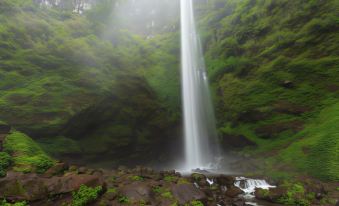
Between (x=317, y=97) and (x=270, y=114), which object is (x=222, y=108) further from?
(x=317, y=97)

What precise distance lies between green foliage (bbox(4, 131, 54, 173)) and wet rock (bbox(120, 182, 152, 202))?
429 cm

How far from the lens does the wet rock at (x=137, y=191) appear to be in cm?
1116

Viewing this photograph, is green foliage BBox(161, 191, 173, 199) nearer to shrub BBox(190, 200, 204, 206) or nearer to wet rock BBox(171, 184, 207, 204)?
wet rock BBox(171, 184, 207, 204)

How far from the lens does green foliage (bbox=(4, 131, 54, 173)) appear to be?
449 inches

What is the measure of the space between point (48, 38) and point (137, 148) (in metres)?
15.9

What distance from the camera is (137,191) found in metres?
11.7

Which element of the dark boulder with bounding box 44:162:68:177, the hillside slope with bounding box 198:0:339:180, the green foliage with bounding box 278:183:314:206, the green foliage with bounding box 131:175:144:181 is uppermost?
the hillside slope with bounding box 198:0:339:180

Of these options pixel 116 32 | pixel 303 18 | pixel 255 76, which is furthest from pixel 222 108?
pixel 116 32

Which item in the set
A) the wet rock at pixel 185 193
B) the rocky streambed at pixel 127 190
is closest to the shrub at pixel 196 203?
the rocky streambed at pixel 127 190

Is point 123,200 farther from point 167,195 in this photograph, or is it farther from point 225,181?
point 225,181

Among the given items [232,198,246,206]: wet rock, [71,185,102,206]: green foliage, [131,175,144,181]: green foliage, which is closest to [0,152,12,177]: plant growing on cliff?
[71,185,102,206]: green foliage

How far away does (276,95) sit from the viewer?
81.2 ft

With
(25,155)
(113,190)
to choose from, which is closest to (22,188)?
(25,155)

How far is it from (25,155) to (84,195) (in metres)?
5.04
